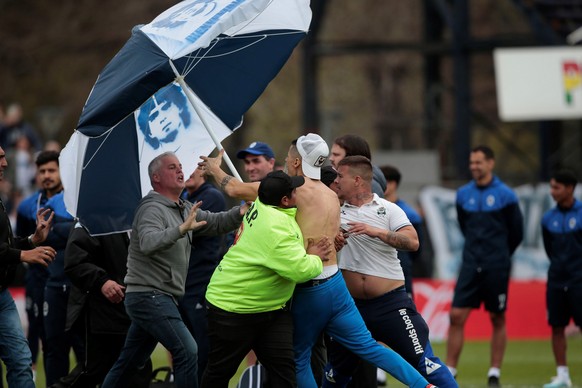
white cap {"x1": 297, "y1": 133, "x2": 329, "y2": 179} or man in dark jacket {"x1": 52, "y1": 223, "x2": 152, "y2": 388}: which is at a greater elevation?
white cap {"x1": 297, "y1": 133, "x2": 329, "y2": 179}

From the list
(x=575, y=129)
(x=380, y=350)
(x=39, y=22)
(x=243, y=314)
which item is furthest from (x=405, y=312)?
(x=39, y=22)

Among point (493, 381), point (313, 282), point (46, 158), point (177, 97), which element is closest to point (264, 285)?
point (313, 282)

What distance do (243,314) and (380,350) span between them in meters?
1.10

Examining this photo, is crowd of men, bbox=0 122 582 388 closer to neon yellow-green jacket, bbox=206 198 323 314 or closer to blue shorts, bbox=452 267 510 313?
neon yellow-green jacket, bbox=206 198 323 314

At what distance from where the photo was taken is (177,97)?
10.9m

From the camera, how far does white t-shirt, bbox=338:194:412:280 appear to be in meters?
10.5

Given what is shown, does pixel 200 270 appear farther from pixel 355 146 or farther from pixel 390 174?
pixel 390 174

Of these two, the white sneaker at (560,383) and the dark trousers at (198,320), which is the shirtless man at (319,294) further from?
the white sneaker at (560,383)

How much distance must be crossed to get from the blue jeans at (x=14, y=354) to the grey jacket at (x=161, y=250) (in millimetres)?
962

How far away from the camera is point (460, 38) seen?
86.5ft

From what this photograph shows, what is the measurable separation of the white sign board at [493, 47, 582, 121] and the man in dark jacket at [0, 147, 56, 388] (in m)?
14.6

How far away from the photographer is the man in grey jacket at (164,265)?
10.5 m

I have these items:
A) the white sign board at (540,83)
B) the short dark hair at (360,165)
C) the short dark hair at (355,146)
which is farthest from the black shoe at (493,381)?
the white sign board at (540,83)

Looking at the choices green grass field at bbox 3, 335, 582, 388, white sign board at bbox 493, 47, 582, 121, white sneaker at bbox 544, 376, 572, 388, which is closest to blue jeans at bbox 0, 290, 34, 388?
green grass field at bbox 3, 335, 582, 388
